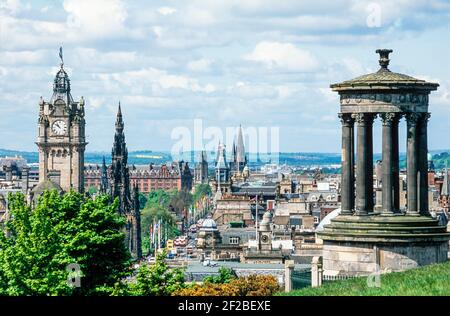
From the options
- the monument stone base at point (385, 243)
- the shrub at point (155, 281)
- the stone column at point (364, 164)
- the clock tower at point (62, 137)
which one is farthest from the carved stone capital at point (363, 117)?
the clock tower at point (62, 137)

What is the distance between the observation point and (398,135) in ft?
149

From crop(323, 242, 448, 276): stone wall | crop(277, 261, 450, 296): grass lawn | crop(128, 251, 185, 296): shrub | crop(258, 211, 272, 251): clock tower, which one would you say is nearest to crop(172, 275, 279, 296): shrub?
crop(128, 251, 185, 296): shrub

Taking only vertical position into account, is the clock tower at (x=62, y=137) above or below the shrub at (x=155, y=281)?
above

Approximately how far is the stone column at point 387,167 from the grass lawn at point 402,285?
15.8 feet

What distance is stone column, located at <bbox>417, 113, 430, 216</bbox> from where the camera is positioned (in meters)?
45.4

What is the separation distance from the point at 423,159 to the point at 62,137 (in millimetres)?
151028

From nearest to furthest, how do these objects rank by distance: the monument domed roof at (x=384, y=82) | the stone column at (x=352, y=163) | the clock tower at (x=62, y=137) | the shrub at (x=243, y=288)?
the monument domed roof at (x=384, y=82) < the stone column at (x=352, y=163) < the shrub at (x=243, y=288) < the clock tower at (x=62, y=137)

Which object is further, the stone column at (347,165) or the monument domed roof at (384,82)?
the stone column at (347,165)

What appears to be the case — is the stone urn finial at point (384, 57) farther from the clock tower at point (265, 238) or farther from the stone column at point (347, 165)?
the clock tower at point (265, 238)

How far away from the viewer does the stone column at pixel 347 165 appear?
45406 millimetres

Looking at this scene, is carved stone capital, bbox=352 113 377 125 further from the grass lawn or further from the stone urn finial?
the grass lawn

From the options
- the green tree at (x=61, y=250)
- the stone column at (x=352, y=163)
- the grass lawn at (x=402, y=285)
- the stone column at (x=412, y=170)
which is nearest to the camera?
the grass lawn at (x=402, y=285)

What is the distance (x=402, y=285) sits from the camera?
3538cm
